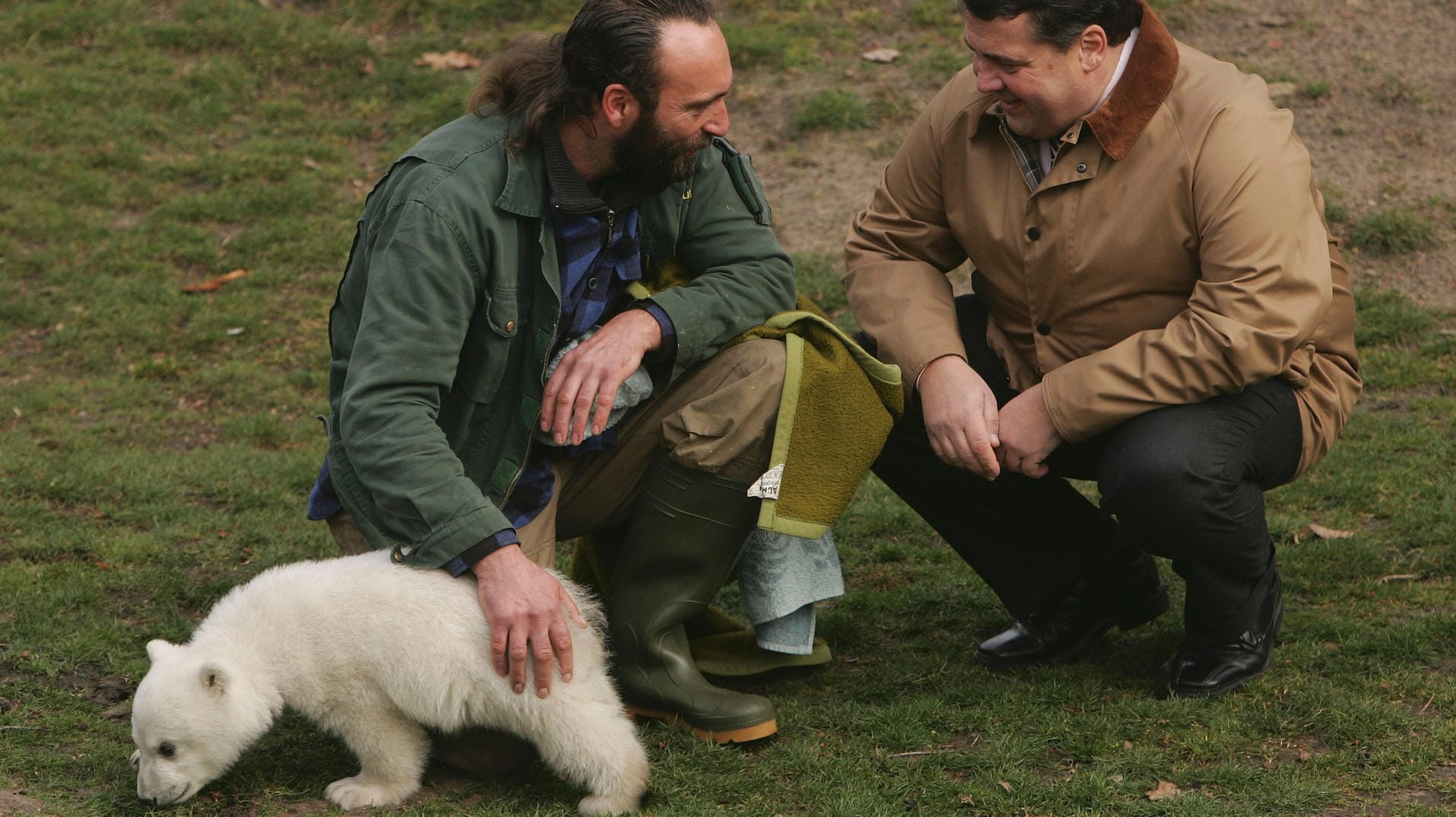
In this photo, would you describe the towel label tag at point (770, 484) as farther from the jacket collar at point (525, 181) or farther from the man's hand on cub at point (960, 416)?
the jacket collar at point (525, 181)

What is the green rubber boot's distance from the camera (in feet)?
11.9

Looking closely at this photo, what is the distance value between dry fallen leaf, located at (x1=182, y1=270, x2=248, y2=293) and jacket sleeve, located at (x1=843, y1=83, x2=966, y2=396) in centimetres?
448

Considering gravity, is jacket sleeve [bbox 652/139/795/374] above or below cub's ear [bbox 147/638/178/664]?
above

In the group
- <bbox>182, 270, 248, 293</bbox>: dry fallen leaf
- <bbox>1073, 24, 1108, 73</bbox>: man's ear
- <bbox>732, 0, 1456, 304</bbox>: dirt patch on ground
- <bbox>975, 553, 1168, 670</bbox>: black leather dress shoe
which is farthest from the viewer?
<bbox>182, 270, 248, 293</bbox>: dry fallen leaf

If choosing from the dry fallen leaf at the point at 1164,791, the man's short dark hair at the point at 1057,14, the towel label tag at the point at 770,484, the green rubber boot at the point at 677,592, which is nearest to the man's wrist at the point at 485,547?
the green rubber boot at the point at 677,592

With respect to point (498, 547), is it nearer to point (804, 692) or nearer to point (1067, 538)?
point (804, 692)

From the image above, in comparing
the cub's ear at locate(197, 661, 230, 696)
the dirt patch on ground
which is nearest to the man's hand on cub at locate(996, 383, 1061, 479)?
the cub's ear at locate(197, 661, 230, 696)

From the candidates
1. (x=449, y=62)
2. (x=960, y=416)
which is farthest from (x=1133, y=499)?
(x=449, y=62)

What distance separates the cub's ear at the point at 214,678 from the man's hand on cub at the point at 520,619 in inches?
24.5

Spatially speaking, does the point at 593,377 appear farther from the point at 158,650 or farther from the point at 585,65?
the point at 158,650

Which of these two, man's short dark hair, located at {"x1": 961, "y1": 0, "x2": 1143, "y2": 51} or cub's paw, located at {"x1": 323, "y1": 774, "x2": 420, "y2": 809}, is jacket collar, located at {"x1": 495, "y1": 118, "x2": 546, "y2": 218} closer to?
man's short dark hair, located at {"x1": 961, "y1": 0, "x2": 1143, "y2": 51}

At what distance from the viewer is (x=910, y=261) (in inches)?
164

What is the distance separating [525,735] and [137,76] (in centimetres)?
756

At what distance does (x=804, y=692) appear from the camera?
4.07m
